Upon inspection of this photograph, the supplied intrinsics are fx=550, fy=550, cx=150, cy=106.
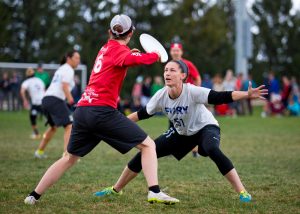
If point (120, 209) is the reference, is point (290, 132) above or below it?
below

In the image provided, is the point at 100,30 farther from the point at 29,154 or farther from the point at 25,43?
the point at 29,154

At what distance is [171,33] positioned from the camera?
3972 centimetres

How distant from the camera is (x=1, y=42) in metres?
16.2

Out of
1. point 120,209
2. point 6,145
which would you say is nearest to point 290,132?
point 6,145

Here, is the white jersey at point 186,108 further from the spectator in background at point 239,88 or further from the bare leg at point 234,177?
the spectator in background at point 239,88

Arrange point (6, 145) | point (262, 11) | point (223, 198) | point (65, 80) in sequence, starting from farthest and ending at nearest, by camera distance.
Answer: point (262, 11) → point (6, 145) → point (65, 80) → point (223, 198)

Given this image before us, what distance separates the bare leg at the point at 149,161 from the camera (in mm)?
5934

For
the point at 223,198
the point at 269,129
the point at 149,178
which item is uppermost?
the point at 149,178

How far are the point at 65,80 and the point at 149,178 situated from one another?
4461 mm

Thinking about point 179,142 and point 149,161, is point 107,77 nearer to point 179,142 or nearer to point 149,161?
point 149,161

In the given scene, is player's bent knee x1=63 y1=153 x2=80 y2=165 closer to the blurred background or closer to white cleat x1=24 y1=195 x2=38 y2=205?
white cleat x1=24 y1=195 x2=38 y2=205

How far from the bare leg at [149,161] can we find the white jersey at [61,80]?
4255 mm

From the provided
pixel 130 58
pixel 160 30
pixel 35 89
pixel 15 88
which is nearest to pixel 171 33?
pixel 160 30

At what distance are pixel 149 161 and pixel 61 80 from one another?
4.51m
